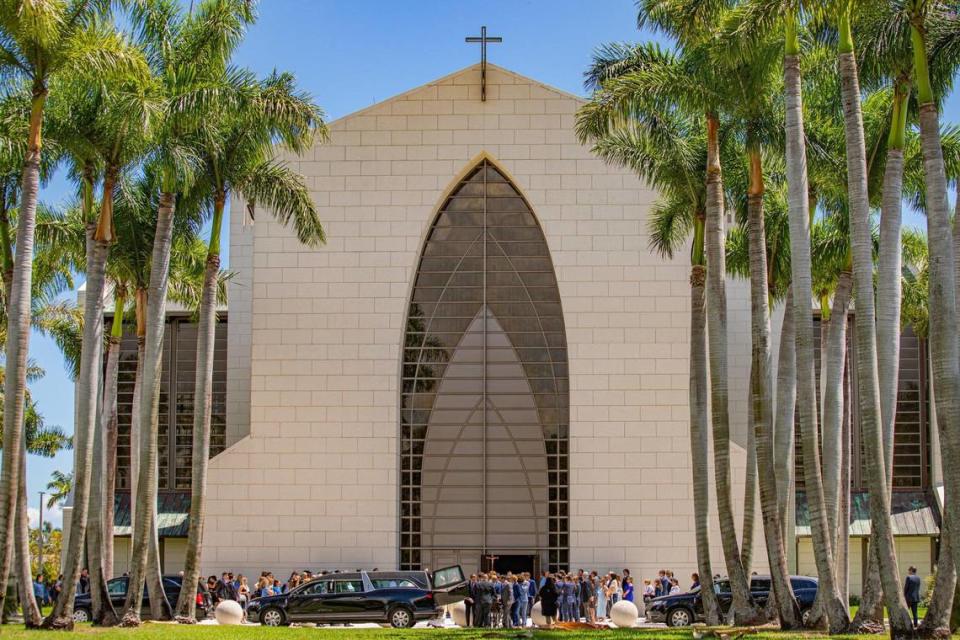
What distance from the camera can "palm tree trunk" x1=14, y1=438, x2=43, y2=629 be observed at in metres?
24.3

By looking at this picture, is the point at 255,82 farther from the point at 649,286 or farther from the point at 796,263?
the point at 649,286

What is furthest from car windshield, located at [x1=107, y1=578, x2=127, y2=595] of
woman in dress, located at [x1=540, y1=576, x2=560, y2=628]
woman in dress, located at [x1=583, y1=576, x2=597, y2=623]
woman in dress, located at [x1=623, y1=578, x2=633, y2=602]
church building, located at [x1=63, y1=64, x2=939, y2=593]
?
woman in dress, located at [x1=623, y1=578, x2=633, y2=602]

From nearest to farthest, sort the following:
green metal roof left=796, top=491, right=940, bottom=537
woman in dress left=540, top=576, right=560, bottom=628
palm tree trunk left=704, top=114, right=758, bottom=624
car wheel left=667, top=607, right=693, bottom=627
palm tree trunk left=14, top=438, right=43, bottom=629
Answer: palm tree trunk left=14, top=438, right=43, bottom=629
palm tree trunk left=704, top=114, right=758, bottom=624
woman in dress left=540, top=576, right=560, bottom=628
car wheel left=667, top=607, right=693, bottom=627
green metal roof left=796, top=491, right=940, bottom=537

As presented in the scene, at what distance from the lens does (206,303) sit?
30031 millimetres

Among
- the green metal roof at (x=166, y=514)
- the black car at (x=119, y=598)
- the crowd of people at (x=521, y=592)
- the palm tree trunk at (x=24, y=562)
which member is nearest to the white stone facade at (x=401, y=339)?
the crowd of people at (x=521, y=592)

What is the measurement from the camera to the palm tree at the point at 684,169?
2608 cm

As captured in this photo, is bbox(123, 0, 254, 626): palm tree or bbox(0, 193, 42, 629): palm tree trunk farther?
bbox(123, 0, 254, 626): palm tree

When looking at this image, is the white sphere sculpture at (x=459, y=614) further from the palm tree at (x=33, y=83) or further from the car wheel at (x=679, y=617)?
the palm tree at (x=33, y=83)

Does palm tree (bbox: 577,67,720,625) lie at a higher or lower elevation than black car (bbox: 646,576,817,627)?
higher

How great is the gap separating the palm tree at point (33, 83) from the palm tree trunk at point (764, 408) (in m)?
12.5

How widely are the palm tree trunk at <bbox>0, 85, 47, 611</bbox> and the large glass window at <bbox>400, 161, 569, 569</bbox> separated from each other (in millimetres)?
19992

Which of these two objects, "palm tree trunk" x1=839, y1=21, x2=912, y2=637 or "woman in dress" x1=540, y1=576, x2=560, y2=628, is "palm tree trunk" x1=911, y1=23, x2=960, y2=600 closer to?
"palm tree trunk" x1=839, y1=21, x2=912, y2=637

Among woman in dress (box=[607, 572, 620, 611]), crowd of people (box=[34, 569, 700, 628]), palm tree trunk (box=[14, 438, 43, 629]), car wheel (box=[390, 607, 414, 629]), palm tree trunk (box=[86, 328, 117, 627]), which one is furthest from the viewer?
woman in dress (box=[607, 572, 620, 611])

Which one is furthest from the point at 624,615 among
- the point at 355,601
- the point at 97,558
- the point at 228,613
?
the point at 97,558
